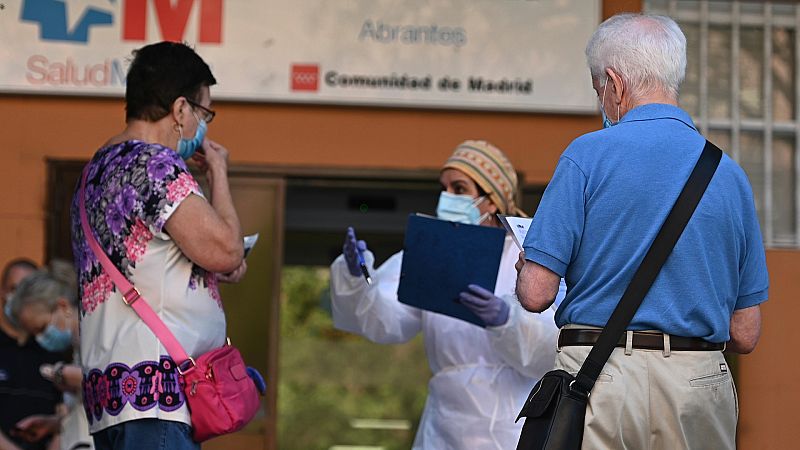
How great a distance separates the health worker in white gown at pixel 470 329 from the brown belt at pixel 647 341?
1199mm

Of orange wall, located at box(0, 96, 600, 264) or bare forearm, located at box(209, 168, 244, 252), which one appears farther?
orange wall, located at box(0, 96, 600, 264)

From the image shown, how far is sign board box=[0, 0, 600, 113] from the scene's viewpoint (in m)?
7.18

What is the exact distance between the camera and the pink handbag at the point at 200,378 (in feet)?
13.0

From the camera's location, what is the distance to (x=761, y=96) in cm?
764

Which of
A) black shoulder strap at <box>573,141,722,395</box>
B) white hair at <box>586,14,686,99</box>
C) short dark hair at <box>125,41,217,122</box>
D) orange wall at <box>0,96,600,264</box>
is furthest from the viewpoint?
orange wall at <box>0,96,600,264</box>

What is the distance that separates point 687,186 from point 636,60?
0.36 m

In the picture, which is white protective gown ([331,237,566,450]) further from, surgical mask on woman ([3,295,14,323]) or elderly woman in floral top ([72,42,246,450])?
surgical mask on woman ([3,295,14,323])

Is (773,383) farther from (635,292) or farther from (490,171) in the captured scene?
(635,292)

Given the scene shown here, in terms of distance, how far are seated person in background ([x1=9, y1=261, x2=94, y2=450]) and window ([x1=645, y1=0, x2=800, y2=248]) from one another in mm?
3549

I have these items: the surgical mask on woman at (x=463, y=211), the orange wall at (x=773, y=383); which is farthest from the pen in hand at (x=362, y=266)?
the orange wall at (x=773, y=383)

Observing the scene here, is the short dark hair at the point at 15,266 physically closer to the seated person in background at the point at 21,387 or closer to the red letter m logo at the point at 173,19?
the seated person in background at the point at 21,387

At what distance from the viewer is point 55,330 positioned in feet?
22.2

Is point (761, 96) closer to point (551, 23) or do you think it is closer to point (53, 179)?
point (551, 23)

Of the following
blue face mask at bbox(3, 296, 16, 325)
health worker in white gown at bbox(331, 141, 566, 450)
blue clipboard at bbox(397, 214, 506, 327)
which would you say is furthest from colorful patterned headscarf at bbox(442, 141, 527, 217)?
blue face mask at bbox(3, 296, 16, 325)
